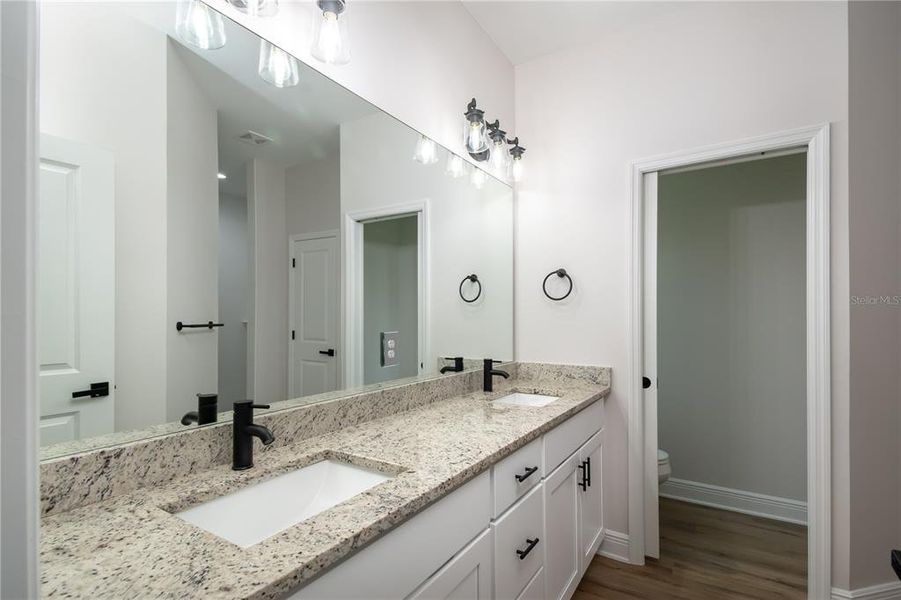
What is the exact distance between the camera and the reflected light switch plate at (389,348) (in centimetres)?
175

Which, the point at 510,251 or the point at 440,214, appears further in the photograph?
the point at 510,251

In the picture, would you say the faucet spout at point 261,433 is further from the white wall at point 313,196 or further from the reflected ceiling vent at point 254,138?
the reflected ceiling vent at point 254,138

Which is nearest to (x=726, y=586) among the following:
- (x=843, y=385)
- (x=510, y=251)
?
(x=843, y=385)

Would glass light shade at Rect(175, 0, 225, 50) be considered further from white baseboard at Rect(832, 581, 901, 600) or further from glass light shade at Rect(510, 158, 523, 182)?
white baseboard at Rect(832, 581, 901, 600)

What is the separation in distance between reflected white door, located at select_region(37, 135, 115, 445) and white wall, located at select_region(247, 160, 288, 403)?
0.36 meters

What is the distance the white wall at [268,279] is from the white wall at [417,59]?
16.4 inches

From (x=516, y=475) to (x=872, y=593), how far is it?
1759 millimetres

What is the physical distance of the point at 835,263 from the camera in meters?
1.83

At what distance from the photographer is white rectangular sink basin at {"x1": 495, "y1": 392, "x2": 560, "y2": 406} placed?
2119mm

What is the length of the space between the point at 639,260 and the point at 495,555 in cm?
160

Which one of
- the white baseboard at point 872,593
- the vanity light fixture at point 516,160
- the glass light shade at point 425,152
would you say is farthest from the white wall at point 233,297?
the white baseboard at point 872,593

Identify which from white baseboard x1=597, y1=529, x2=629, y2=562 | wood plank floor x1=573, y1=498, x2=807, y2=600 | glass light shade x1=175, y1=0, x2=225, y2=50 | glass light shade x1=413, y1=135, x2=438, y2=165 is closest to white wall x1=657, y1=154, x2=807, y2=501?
wood plank floor x1=573, y1=498, x2=807, y2=600

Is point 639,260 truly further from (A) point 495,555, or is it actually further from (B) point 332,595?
(B) point 332,595

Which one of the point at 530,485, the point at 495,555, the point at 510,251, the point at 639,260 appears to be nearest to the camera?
the point at 495,555
